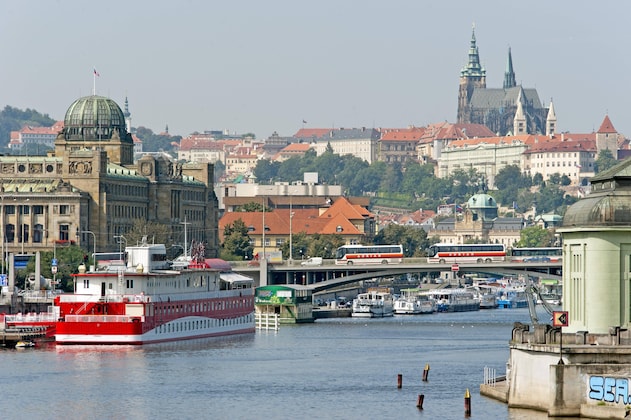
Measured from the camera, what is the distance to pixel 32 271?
505 ft

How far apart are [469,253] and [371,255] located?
25.7 feet

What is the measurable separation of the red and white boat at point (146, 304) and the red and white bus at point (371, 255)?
135 feet

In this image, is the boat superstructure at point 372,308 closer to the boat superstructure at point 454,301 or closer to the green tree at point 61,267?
the boat superstructure at point 454,301

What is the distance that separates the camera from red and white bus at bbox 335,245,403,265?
169250 millimetres

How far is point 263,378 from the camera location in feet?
300

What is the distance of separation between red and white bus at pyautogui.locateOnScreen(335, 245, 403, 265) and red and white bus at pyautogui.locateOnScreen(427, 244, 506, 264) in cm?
282

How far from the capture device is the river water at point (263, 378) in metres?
77.6

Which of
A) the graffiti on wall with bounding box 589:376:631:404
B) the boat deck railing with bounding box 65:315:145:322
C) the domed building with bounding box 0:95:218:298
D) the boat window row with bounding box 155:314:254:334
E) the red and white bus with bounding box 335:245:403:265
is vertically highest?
the domed building with bounding box 0:95:218:298

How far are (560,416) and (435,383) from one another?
71.7ft

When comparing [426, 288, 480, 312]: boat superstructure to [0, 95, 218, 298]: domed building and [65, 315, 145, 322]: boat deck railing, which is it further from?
[65, 315, 145, 322]: boat deck railing

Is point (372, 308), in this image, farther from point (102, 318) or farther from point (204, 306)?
point (102, 318)

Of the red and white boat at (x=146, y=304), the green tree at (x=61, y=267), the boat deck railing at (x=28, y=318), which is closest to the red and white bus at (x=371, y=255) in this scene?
the green tree at (x=61, y=267)

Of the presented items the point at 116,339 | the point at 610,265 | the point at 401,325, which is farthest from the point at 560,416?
the point at 401,325

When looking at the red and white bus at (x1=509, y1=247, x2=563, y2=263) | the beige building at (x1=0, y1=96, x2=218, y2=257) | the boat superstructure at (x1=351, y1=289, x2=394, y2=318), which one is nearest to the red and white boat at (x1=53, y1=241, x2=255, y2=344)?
the boat superstructure at (x1=351, y1=289, x2=394, y2=318)
